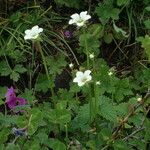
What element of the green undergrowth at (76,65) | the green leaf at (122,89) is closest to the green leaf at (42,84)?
the green undergrowth at (76,65)

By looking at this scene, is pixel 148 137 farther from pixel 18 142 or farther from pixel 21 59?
pixel 21 59

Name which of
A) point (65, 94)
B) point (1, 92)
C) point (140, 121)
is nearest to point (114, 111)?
point (140, 121)

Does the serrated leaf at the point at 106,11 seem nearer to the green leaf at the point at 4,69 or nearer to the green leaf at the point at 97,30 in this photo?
the green leaf at the point at 97,30

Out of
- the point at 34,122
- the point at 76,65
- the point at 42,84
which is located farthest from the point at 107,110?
the point at 76,65

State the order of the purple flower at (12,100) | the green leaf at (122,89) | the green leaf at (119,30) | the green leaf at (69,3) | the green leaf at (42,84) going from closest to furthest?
the green leaf at (122,89), the purple flower at (12,100), the green leaf at (42,84), the green leaf at (119,30), the green leaf at (69,3)

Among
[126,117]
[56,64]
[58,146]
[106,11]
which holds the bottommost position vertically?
[58,146]

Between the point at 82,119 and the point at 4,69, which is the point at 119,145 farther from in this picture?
the point at 4,69

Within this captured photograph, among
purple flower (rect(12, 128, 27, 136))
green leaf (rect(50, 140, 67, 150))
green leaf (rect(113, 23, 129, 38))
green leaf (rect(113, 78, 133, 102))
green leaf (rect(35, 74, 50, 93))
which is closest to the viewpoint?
purple flower (rect(12, 128, 27, 136))

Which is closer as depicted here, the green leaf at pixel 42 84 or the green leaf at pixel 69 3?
the green leaf at pixel 42 84

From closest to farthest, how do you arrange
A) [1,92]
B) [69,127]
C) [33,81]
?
1. [69,127]
2. [1,92]
3. [33,81]

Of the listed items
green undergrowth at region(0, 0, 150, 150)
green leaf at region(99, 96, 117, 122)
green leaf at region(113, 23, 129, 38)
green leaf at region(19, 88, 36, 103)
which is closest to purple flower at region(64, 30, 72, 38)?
green undergrowth at region(0, 0, 150, 150)

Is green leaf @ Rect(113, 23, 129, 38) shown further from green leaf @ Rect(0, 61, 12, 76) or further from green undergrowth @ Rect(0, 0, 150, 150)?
green leaf @ Rect(0, 61, 12, 76)
